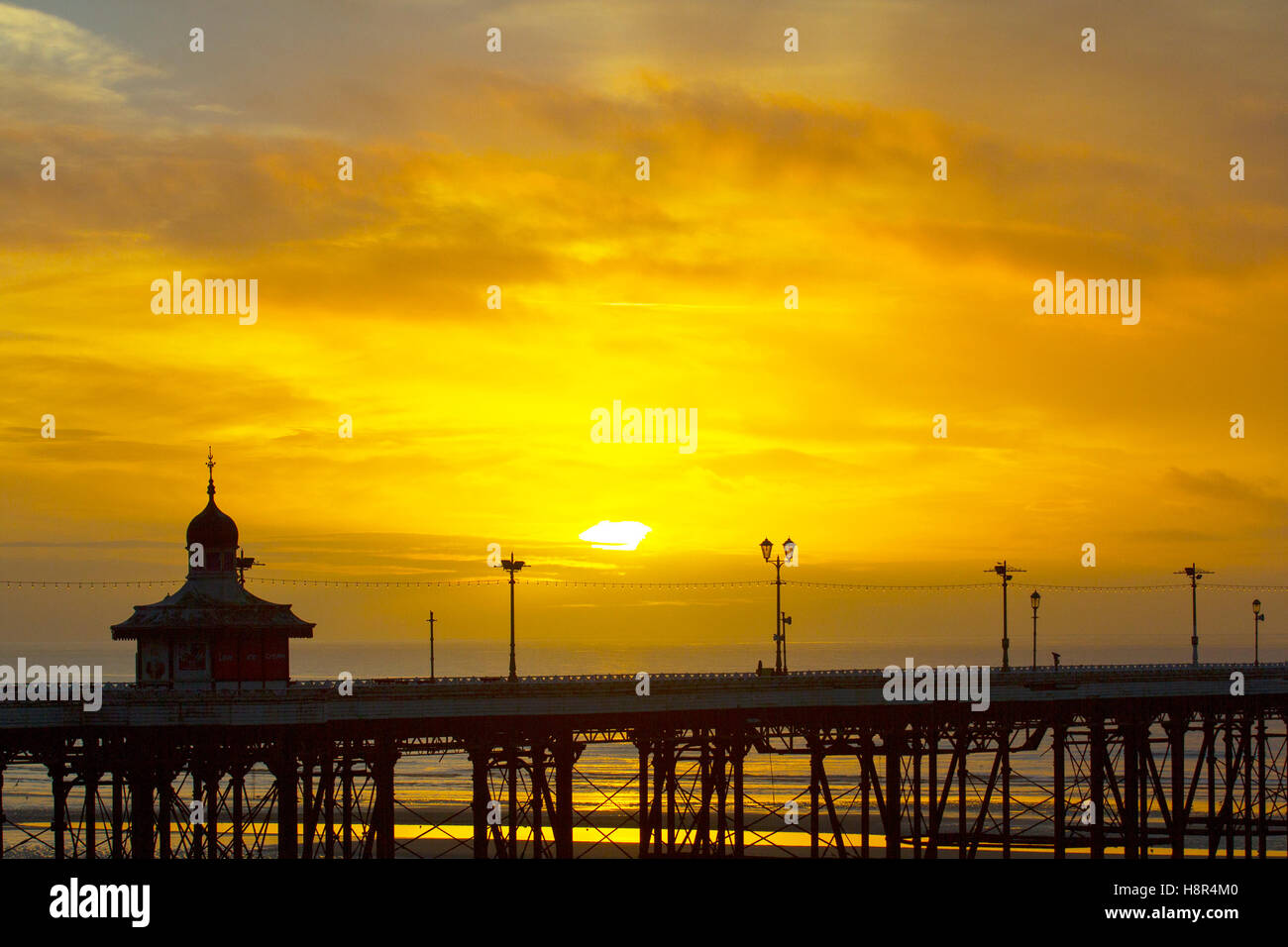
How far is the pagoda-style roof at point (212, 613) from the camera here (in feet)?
217

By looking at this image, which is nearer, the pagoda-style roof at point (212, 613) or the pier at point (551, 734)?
the pier at point (551, 734)

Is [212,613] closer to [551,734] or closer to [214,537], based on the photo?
[214,537]

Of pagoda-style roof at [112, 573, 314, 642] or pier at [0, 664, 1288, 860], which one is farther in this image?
pagoda-style roof at [112, 573, 314, 642]

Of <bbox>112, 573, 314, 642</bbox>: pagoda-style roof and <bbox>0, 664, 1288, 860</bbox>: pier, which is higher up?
<bbox>112, 573, 314, 642</bbox>: pagoda-style roof

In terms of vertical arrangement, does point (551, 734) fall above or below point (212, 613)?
below

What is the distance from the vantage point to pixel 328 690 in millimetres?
60750

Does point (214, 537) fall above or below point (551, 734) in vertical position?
above

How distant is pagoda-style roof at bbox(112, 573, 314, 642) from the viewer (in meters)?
66.2

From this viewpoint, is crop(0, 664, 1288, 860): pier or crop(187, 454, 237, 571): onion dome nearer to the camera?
crop(0, 664, 1288, 860): pier

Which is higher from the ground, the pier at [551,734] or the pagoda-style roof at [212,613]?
the pagoda-style roof at [212,613]

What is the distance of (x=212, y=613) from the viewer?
66.4 meters

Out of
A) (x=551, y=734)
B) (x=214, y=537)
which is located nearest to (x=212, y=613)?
(x=214, y=537)
